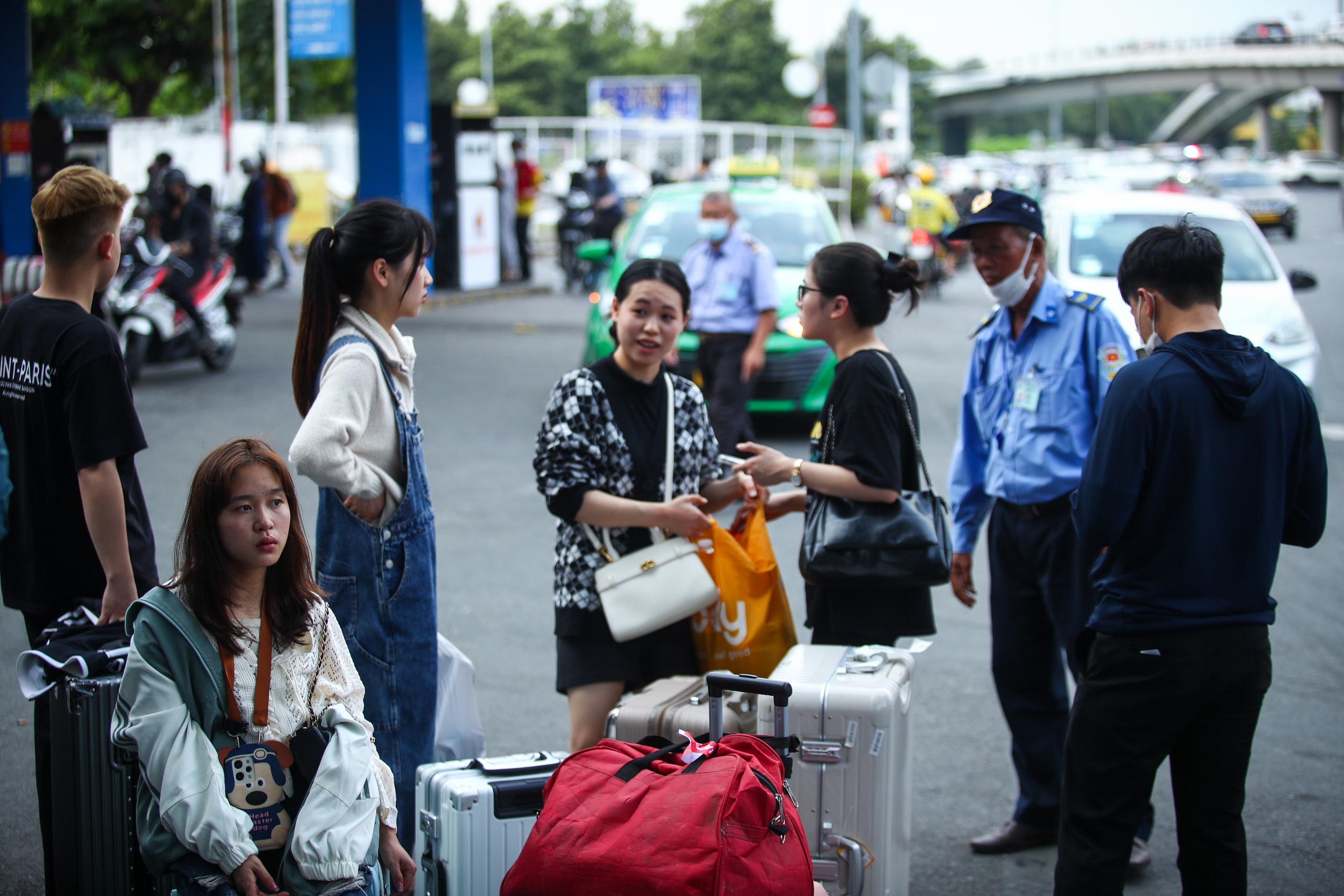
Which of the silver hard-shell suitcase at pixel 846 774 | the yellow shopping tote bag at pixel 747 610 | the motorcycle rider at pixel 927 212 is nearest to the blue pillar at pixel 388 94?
the motorcycle rider at pixel 927 212

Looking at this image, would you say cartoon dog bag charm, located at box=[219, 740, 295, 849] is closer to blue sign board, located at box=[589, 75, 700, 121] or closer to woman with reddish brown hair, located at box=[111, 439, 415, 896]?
woman with reddish brown hair, located at box=[111, 439, 415, 896]

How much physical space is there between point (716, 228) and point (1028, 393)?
461 centimetres

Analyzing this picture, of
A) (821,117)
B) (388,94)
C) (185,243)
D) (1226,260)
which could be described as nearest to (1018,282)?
(1226,260)

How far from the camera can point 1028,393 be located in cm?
380

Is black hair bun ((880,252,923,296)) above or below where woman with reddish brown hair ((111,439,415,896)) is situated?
above

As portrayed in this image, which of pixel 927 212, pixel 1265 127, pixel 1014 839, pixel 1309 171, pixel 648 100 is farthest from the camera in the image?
pixel 1265 127

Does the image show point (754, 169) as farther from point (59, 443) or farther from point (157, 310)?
point (59, 443)

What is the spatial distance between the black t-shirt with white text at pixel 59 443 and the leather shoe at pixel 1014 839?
264 centimetres

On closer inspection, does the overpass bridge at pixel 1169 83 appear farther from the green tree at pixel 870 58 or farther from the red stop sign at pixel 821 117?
the red stop sign at pixel 821 117

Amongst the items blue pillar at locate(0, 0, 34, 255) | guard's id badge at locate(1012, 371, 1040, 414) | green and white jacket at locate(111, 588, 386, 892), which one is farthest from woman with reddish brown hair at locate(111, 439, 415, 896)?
blue pillar at locate(0, 0, 34, 255)

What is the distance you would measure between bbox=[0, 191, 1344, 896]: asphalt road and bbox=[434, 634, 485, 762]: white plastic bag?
828 millimetres

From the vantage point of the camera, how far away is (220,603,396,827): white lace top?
8.55 feet

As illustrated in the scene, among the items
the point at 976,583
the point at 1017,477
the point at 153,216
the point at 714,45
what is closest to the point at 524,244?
the point at 153,216

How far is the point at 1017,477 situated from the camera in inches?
148
